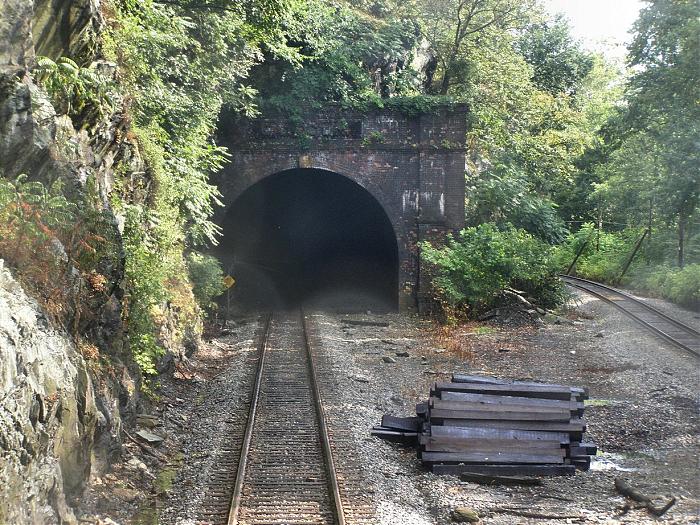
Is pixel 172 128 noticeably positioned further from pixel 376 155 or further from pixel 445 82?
pixel 445 82

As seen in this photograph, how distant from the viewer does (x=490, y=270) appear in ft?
67.5

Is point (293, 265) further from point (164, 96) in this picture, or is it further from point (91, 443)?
point (91, 443)

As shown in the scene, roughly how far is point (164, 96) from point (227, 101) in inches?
213

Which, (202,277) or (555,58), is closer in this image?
(202,277)

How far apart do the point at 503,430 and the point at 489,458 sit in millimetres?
447

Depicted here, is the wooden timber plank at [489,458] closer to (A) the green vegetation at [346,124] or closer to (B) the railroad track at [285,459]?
(B) the railroad track at [285,459]

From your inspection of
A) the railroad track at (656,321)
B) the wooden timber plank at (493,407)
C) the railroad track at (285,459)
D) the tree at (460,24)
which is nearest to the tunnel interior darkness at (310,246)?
the tree at (460,24)

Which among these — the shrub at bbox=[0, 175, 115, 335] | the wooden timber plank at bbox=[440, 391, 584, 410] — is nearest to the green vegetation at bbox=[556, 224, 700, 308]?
the wooden timber plank at bbox=[440, 391, 584, 410]

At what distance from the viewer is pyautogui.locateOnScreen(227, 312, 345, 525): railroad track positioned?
697 cm

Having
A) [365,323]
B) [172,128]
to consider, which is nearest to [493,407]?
[172,128]

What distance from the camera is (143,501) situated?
23.9ft

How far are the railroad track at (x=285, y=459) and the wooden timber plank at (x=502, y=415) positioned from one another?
1364 millimetres

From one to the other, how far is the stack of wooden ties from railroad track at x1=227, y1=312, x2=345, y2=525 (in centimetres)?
134

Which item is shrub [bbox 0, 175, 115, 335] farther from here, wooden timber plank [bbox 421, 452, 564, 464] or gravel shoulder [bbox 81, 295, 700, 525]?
wooden timber plank [bbox 421, 452, 564, 464]
